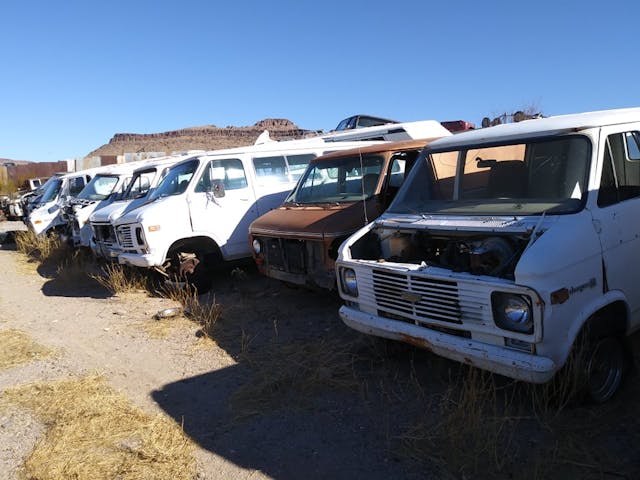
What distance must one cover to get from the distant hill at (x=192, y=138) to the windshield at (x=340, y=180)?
4758cm

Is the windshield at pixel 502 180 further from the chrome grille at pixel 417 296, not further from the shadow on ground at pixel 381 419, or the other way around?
the shadow on ground at pixel 381 419

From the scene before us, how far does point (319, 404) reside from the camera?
13.4ft

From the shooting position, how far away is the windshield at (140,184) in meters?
10.1

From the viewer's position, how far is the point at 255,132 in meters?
62.4

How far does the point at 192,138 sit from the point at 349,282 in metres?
60.5

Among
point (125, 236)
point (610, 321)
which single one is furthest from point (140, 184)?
point (610, 321)

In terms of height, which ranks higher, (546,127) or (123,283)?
(546,127)

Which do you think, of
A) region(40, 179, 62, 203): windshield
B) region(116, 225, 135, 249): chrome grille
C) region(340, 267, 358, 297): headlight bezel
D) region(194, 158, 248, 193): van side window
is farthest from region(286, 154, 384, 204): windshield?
region(40, 179, 62, 203): windshield

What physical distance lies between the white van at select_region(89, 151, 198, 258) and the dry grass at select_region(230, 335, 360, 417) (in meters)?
4.33

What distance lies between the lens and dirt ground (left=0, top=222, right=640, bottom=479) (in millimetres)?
3188

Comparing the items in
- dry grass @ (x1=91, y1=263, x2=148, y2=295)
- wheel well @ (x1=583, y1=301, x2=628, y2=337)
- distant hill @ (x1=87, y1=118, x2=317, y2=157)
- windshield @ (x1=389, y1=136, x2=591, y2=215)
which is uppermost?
distant hill @ (x1=87, y1=118, x2=317, y2=157)

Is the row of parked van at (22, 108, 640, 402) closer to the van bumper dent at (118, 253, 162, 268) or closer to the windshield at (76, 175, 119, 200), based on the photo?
the van bumper dent at (118, 253, 162, 268)

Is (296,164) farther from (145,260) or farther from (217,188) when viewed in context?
(145,260)

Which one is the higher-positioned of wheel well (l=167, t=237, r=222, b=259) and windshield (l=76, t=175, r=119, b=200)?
windshield (l=76, t=175, r=119, b=200)
